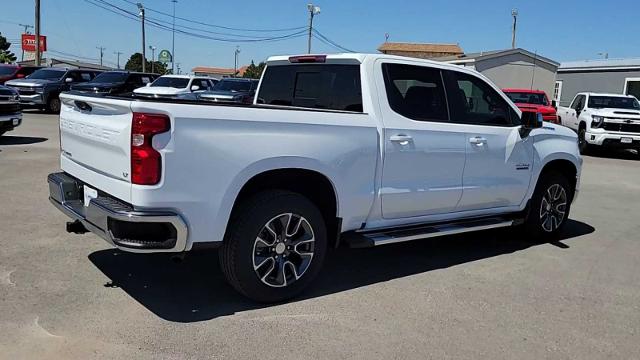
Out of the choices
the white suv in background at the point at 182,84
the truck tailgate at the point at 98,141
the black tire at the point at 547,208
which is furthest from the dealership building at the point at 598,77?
the truck tailgate at the point at 98,141

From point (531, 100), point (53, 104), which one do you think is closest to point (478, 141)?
point (531, 100)

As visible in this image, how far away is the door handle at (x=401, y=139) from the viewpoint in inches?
183

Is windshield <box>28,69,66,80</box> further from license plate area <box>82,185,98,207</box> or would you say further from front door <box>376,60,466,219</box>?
front door <box>376,60,466,219</box>

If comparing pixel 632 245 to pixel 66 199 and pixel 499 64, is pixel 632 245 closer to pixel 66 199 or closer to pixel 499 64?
pixel 66 199

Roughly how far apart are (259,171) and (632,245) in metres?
4.87

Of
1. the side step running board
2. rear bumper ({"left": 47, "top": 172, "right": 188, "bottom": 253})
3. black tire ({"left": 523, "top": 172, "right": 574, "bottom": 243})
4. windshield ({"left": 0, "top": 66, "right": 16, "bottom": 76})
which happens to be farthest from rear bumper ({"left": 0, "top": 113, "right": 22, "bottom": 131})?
windshield ({"left": 0, "top": 66, "right": 16, "bottom": 76})

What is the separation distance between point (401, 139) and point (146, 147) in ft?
6.94

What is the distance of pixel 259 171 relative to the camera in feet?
12.9

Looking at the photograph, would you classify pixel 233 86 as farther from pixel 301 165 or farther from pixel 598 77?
pixel 598 77

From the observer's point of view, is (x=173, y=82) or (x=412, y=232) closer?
(x=412, y=232)

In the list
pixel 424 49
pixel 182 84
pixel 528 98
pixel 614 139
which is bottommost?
pixel 614 139

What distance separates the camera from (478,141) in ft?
17.5

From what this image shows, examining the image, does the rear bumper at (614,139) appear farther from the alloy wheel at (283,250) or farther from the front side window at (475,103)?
the alloy wheel at (283,250)

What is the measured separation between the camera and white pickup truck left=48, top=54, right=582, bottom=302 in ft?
11.9
